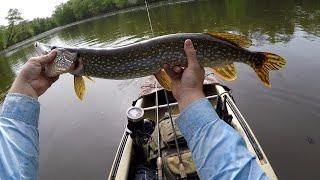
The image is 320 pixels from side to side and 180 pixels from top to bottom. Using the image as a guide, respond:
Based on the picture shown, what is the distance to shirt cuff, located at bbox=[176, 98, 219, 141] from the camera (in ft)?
4.36

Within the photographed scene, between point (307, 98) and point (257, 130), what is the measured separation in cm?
187

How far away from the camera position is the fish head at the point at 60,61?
229 centimetres

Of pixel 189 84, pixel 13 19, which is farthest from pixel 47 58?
pixel 13 19

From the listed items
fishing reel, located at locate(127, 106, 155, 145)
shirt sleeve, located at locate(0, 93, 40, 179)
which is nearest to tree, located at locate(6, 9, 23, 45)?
fishing reel, located at locate(127, 106, 155, 145)

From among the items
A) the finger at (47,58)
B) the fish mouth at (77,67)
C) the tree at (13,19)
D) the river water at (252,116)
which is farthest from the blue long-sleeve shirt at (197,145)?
the tree at (13,19)

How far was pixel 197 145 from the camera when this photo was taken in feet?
4.23

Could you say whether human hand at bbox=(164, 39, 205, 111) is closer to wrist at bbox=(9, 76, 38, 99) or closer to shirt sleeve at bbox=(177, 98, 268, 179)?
shirt sleeve at bbox=(177, 98, 268, 179)

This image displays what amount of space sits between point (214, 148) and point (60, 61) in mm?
1604

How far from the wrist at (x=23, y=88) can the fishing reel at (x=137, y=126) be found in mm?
2721

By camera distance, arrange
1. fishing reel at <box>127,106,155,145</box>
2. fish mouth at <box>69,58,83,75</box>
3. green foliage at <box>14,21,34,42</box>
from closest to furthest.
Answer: fish mouth at <box>69,58,83,75</box>, fishing reel at <box>127,106,155,145</box>, green foliage at <box>14,21,34,42</box>

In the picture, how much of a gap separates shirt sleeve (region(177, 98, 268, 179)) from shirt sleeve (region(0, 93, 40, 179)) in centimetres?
61

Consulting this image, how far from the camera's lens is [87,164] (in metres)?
8.16

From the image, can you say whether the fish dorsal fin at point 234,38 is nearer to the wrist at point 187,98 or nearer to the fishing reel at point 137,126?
the wrist at point 187,98

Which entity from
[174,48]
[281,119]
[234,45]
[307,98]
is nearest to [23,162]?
[174,48]
